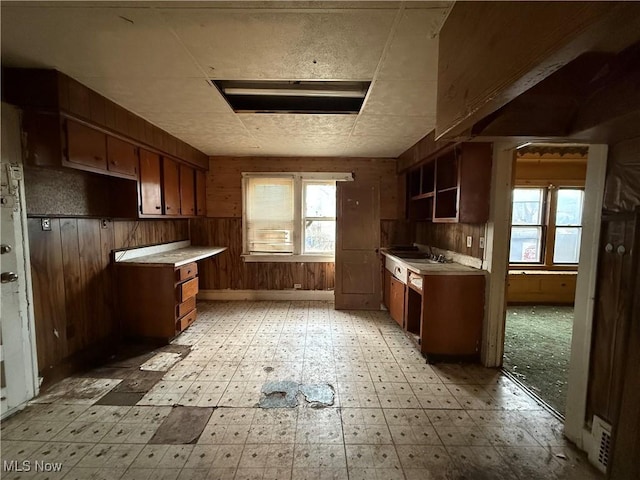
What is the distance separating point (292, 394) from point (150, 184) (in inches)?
107

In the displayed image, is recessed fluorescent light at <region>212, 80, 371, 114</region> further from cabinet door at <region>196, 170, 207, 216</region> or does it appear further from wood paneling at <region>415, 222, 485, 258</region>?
cabinet door at <region>196, 170, 207, 216</region>

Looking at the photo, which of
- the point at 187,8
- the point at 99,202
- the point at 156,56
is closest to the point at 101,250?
the point at 99,202

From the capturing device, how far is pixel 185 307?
3250mm

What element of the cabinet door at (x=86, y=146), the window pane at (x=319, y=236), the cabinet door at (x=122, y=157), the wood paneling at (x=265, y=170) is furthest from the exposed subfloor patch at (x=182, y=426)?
the wood paneling at (x=265, y=170)

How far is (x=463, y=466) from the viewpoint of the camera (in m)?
1.52

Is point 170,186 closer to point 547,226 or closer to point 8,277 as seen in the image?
point 8,277

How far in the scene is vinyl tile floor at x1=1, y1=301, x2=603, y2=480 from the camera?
1501 millimetres

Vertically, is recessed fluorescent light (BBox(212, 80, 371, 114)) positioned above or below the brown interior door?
above

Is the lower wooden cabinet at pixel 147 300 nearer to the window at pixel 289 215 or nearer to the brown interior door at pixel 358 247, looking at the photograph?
the window at pixel 289 215

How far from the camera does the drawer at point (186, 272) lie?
3092 millimetres

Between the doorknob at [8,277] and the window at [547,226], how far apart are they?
603cm

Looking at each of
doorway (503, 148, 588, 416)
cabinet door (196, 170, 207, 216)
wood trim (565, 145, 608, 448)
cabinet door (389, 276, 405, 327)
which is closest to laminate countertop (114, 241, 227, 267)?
cabinet door (196, 170, 207, 216)

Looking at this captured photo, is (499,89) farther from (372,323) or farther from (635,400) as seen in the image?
(372,323)

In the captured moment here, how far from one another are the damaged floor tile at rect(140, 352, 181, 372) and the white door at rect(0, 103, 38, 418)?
77cm
